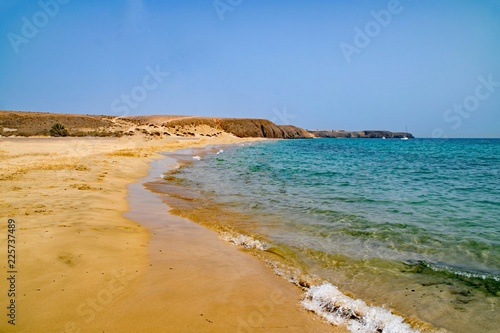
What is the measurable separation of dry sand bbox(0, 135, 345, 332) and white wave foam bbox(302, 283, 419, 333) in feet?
0.67

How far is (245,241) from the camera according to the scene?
6.38 meters

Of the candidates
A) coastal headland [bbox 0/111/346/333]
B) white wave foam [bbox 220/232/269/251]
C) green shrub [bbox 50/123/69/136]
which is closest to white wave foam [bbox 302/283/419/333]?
coastal headland [bbox 0/111/346/333]

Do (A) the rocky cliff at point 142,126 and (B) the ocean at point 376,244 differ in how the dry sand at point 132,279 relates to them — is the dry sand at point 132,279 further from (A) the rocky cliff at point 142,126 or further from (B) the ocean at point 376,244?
(A) the rocky cliff at point 142,126

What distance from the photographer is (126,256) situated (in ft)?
16.0

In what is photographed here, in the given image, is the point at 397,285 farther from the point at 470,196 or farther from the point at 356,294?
the point at 470,196

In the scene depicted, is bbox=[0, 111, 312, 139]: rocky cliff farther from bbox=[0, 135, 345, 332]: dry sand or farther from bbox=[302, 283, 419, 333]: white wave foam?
bbox=[302, 283, 419, 333]: white wave foam

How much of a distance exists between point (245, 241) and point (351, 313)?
303 cm

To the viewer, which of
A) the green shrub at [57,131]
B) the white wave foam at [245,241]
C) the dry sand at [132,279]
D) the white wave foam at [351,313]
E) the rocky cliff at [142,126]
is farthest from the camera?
the rocky cliff at [142,126]

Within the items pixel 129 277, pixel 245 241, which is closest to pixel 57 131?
pixel 245 241

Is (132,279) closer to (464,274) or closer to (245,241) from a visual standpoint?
(245,241)

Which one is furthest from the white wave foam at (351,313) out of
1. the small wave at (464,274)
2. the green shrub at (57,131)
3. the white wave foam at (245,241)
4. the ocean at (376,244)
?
the green shrub at (57,131)

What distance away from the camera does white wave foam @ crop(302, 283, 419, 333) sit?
11.3 feet

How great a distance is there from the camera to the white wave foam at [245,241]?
6.11 m

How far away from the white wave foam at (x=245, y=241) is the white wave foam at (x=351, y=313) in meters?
2.03
